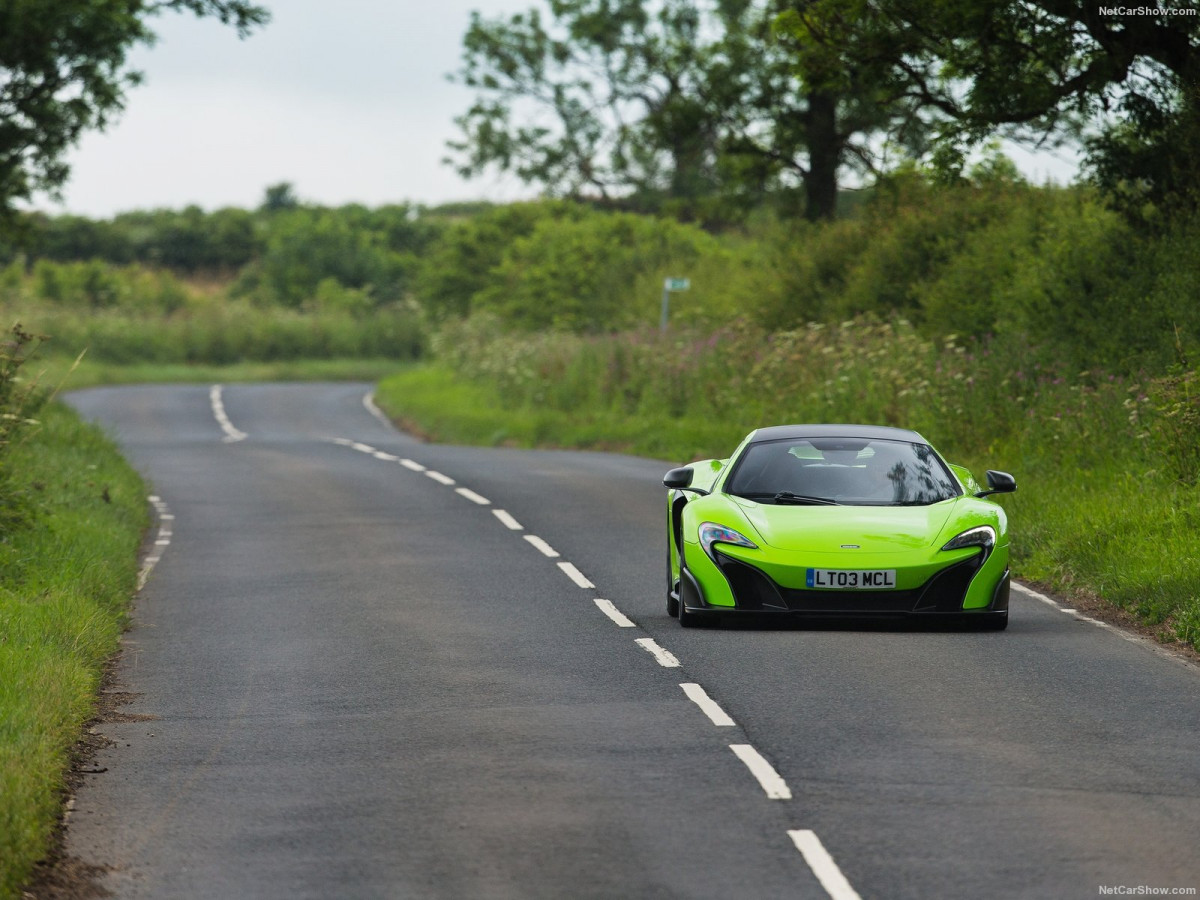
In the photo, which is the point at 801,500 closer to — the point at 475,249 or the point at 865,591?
the point at 865,591

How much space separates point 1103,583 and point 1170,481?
299 centimetres

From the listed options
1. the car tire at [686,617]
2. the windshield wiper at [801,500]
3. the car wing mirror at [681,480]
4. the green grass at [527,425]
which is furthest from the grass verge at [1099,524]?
the car wing mirror at [681,480]

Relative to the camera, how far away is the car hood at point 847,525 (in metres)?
12.2

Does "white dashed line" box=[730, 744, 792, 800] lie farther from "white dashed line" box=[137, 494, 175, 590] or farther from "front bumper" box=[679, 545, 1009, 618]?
"white dashed line" box=[137, 494, 175, 590]

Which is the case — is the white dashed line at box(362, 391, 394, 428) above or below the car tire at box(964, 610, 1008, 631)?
below

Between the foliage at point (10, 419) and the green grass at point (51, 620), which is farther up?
the foliage at point (10, 419)

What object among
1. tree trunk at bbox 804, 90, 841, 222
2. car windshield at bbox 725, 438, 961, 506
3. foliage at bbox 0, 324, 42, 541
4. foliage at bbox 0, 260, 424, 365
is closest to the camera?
car windshield at bbox 725, 438, 961, 506

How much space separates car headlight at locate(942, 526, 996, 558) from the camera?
1232cm

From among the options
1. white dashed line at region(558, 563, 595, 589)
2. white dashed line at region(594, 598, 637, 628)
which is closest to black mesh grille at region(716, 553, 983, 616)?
white dashed line at region(594, 598, 637, 628)

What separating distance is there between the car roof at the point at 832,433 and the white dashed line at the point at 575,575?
2.51m

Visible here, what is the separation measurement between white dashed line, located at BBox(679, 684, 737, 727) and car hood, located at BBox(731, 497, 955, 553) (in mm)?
1932

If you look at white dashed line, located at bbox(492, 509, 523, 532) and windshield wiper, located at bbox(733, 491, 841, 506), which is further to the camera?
white dashed line, located at bbox(492, 509, 523, 532)

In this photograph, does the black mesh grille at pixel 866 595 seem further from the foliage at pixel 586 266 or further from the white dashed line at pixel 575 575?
the foliage at pixel 586 266

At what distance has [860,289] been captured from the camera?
3438 centimetres
